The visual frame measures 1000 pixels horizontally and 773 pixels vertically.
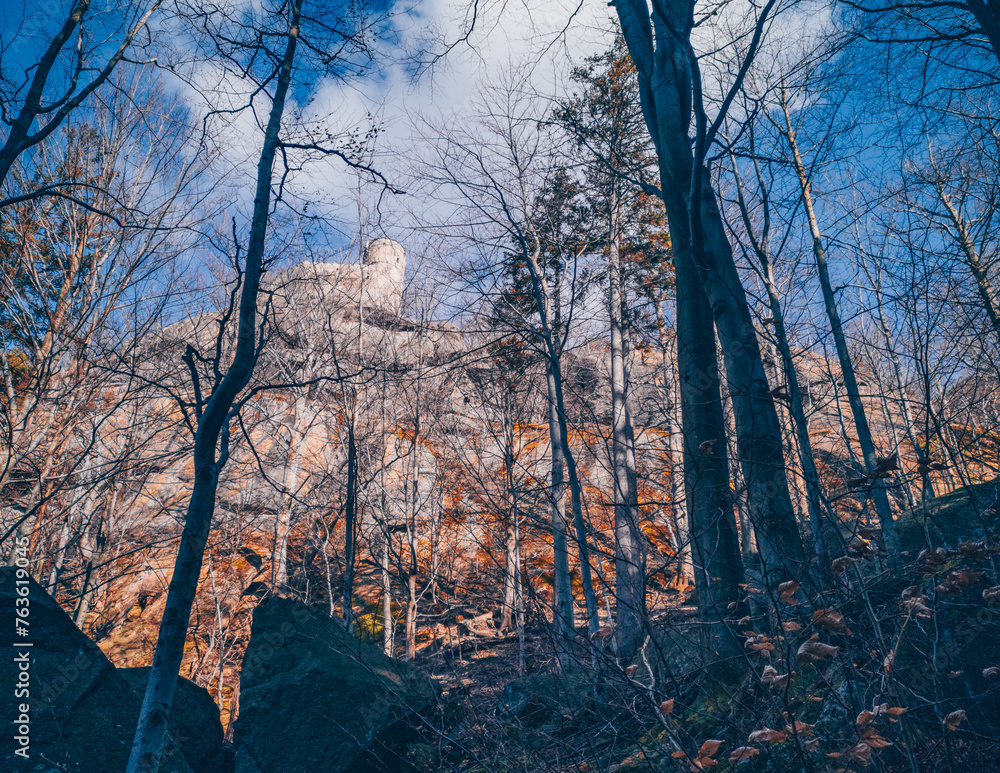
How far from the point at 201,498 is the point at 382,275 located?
10.2 m

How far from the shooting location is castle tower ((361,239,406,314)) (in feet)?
38.1

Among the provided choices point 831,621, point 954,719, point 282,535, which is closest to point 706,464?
point 831,621

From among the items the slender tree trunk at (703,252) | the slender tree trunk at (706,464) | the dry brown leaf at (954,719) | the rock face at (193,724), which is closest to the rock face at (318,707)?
the rock face at (193,724)

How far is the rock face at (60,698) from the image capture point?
12.2ft

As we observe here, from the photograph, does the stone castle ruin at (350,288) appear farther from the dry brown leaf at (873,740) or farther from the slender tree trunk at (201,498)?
the dry brown leaf at (873,740)

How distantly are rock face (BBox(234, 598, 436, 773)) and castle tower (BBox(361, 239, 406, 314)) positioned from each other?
7.32 meters

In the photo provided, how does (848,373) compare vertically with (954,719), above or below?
above

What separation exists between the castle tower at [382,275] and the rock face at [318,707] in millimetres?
7322

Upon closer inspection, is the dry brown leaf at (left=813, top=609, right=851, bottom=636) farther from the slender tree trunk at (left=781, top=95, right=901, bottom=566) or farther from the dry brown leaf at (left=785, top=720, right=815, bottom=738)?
the slender tree trunk at (left=781, top=95, right=901, bottom=566)

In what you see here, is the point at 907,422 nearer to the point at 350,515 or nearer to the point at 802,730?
the point at 802,730

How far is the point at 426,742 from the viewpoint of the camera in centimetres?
513

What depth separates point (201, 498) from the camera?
363 centimetres

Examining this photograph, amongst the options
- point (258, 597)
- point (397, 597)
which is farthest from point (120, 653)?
point (397, 597)

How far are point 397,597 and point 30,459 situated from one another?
767 cm
